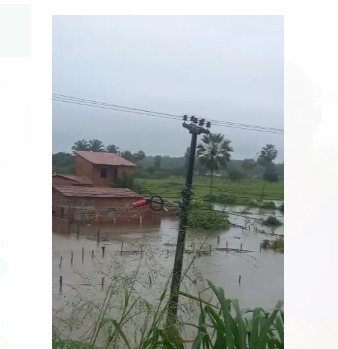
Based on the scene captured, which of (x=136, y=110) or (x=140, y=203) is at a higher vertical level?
(x=136, y=110)

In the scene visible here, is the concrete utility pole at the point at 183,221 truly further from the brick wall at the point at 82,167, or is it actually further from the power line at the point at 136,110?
the brick wall at the point at 82,167

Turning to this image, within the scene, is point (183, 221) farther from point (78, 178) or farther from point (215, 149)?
point (78, 178)

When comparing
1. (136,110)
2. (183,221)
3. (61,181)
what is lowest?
(183,221)

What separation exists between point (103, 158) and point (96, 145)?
1.7 inches

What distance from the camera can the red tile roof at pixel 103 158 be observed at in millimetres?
1443

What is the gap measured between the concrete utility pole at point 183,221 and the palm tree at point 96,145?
26 centimetres

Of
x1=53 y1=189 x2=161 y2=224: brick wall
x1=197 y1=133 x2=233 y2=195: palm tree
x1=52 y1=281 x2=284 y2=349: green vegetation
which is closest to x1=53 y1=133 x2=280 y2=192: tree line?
x1=197 y1=133 x2=233 y2=195: palm tree

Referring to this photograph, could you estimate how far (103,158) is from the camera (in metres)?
1.45

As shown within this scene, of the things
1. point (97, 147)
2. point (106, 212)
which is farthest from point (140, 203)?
point (97, 147)

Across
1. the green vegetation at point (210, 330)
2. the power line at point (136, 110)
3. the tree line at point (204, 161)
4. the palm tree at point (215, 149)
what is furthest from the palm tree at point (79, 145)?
the green vegetation at point (210, 330)

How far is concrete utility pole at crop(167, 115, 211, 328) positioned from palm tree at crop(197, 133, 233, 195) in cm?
2
